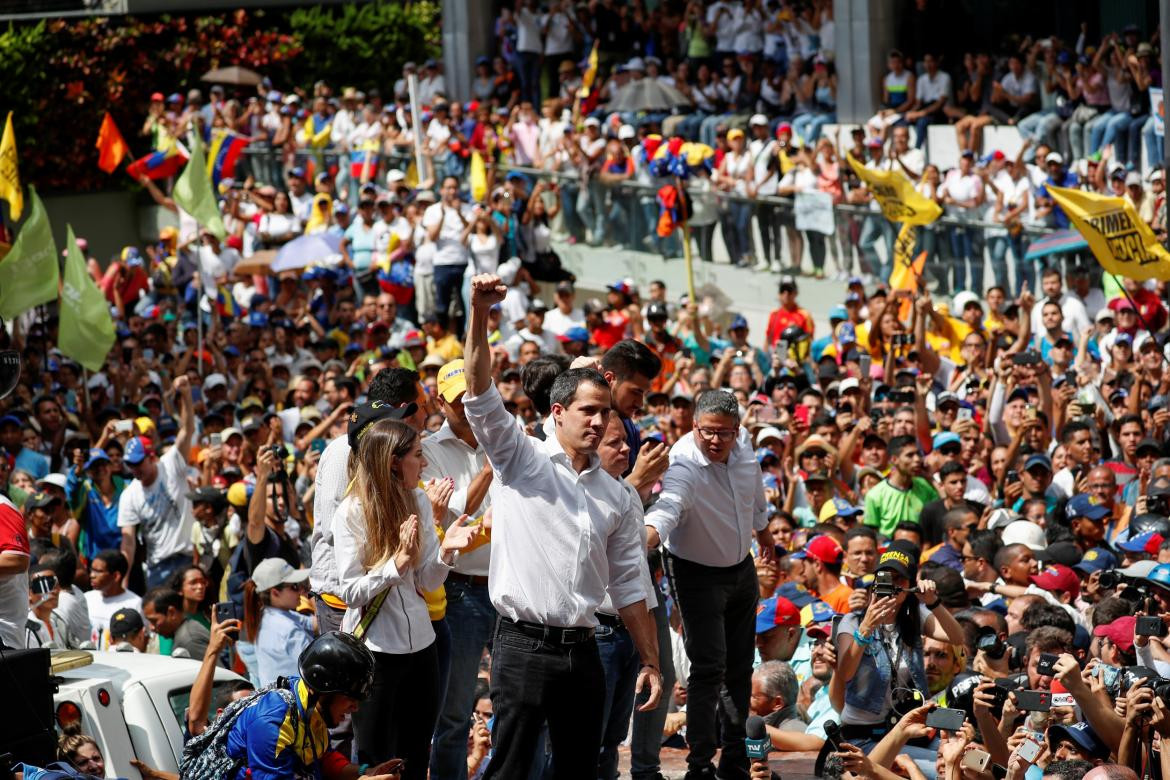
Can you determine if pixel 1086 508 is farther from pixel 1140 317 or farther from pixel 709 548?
pixel 709 548

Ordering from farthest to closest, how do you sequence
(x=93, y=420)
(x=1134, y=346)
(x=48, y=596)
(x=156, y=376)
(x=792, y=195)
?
(x=792, y=195)
(x=156, y=376)
(x=93, y=420)
(x=1134, y=346)
(x=48, y=596)

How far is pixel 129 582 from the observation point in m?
13.1

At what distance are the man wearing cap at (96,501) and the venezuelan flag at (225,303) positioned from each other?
830 centimetres

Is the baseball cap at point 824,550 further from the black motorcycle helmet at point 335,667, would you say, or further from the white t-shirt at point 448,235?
the white t-shirt at point 448,235

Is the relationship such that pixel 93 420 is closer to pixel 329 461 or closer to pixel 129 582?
pixel 129 582

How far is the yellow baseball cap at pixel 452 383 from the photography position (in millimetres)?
6988

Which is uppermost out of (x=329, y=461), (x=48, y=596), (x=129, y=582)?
(x=329, y=461)

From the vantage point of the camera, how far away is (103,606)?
11.5 m

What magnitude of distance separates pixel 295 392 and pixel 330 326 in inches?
201

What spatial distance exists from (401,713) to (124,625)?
155 inches

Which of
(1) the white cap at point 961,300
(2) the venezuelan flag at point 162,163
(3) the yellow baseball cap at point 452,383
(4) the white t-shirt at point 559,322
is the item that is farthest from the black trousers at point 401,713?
(2) the venezuelan flag at point 162,163

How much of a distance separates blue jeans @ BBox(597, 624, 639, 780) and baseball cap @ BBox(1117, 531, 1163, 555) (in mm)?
3928

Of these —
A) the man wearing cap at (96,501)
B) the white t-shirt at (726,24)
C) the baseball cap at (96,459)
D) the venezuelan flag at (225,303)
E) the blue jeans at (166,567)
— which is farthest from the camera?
the white t-shirt at (726,24)

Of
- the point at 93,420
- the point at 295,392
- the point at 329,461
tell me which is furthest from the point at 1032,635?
the point at 93,420
